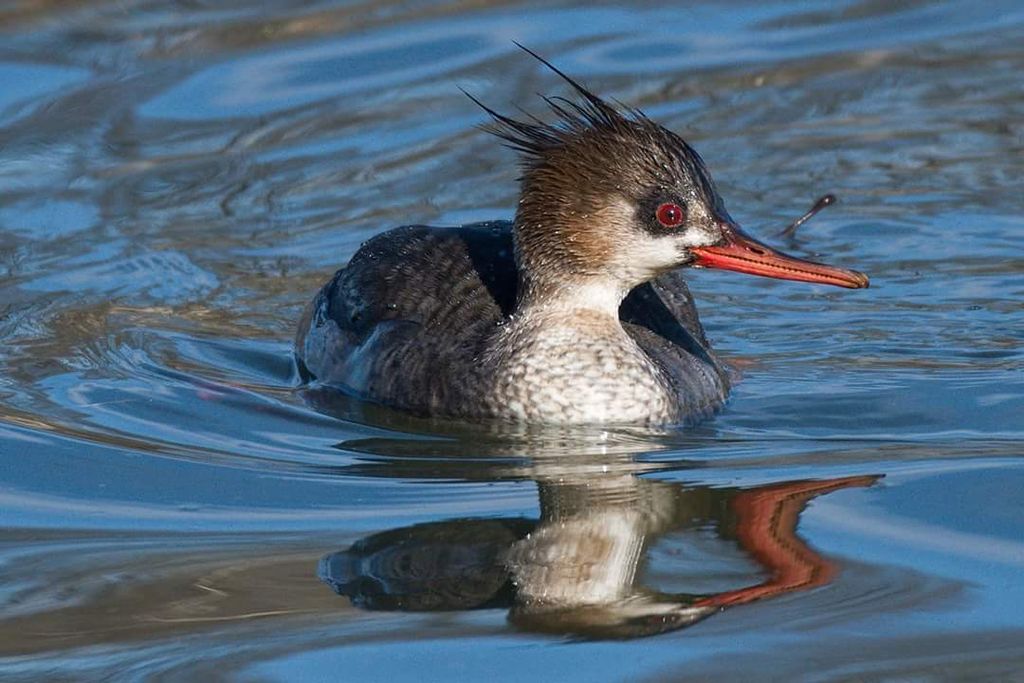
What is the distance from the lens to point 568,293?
7.79 metres

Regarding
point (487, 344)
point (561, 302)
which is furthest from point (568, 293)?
point (487, 344)

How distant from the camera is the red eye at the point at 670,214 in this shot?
7426 millimetres

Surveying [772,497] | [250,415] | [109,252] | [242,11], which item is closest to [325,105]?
[242,11]

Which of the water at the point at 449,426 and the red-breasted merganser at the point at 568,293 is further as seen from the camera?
the red-breasted merganser at the point at 568,293

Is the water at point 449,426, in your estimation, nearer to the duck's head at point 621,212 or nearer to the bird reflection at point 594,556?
the bird reflection at point 594,556

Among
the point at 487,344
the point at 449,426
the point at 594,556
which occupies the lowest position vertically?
the point at 594,556

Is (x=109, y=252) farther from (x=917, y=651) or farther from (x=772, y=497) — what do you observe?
(x=917, y=651)

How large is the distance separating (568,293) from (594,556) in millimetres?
2017

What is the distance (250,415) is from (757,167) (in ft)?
14.7

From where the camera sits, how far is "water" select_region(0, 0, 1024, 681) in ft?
17.6

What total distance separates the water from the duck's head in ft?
2.17

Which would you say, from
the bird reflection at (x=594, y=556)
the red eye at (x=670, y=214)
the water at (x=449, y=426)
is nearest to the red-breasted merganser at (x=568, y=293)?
the red eye at (x=670, y=214)

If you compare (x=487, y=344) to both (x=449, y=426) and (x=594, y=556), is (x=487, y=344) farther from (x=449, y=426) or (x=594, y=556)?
(x=594, y=556)

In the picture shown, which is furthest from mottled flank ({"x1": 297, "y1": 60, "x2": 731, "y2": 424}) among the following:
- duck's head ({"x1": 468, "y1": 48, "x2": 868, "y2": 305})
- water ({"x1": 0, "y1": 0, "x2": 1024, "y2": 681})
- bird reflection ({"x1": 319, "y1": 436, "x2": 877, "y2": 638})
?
bird reflection ({"x1": 319, "y1": 436, "x2": 877, "y2": 638})
